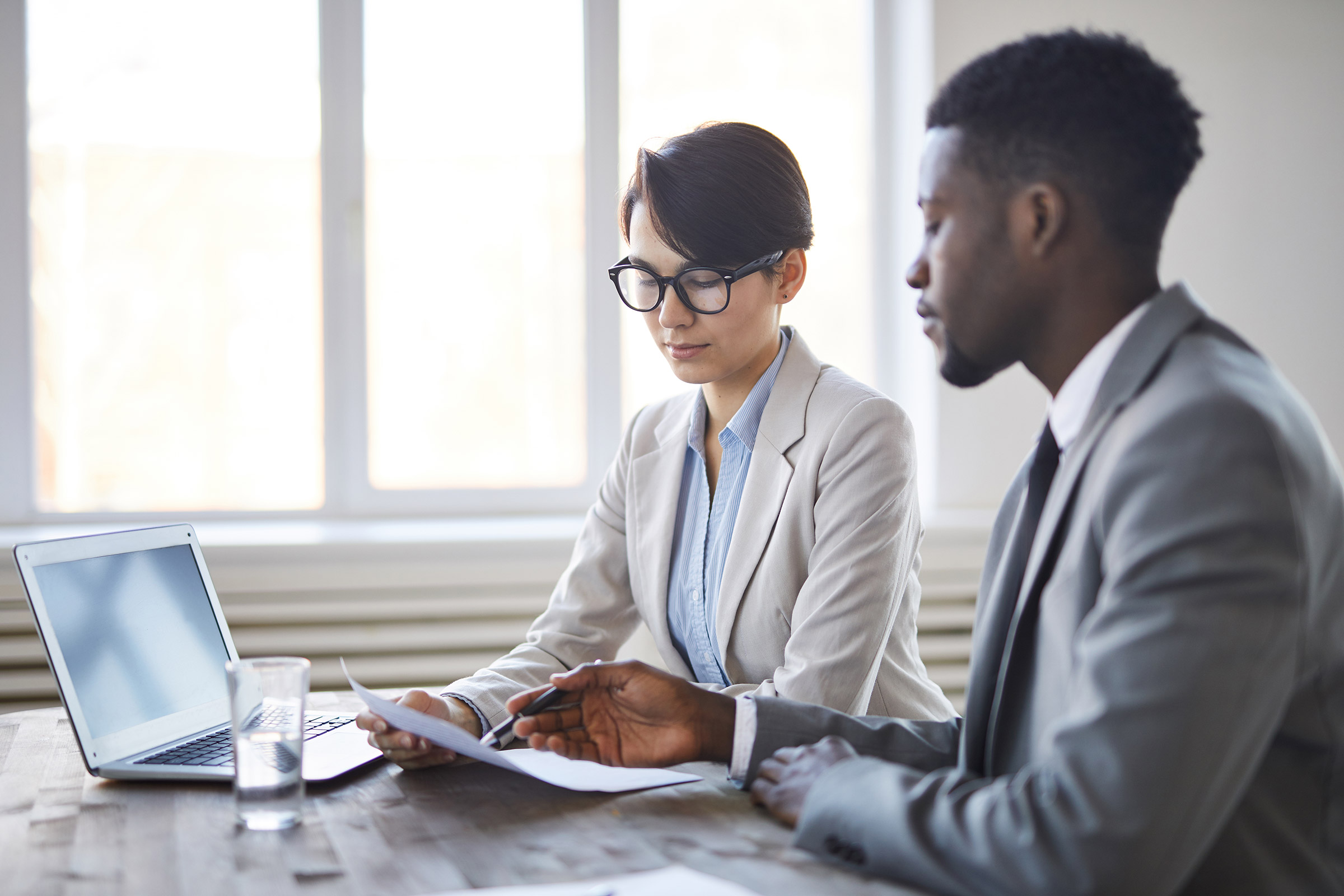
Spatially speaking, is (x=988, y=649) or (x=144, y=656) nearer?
(x=988, y=649)

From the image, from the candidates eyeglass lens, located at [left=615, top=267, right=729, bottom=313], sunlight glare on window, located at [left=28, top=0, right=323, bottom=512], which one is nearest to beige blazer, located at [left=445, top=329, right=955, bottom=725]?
eyeglass lens, located at [left=615, top=267, right=729, bottom=313]

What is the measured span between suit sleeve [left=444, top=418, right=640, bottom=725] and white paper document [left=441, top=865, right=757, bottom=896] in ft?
2.21

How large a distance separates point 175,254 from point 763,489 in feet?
6.99

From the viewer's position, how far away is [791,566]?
4.99 ft

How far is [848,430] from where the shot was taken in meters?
1.52

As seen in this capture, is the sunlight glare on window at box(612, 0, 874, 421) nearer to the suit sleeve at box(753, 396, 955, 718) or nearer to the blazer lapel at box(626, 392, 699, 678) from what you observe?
the blazer lapel at box(626, 392, 699, 678)

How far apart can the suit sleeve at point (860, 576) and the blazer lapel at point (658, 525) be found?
244mm

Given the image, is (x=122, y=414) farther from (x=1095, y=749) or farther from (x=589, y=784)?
(x=1095, y=749)

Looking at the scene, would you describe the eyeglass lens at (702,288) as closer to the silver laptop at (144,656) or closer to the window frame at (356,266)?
the silver laptop at (144,656)

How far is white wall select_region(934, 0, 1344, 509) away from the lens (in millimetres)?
2977

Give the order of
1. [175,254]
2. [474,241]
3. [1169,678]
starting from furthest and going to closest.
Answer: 1. [474,241]
2. [175,254]
3. [1169,678]

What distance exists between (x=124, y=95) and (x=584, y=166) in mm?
1286

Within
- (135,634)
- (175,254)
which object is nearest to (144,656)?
(135,634)

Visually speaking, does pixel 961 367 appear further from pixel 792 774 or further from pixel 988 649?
pixel 792 774
